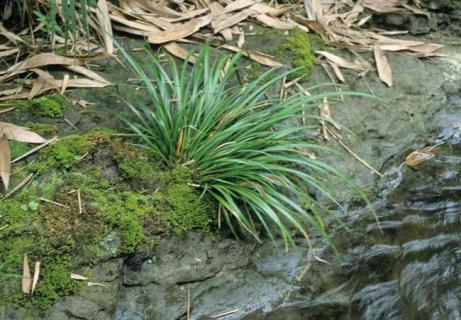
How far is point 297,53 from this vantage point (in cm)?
411

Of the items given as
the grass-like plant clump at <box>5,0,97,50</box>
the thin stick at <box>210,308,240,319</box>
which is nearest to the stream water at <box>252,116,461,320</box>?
the thin stick at <box>210,308,240,319</box>

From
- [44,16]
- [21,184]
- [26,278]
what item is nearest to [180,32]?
[44,16]

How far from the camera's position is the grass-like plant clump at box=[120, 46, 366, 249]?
3102 millimetres

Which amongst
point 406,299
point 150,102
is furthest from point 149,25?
point 406,299

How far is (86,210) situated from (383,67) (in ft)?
7.75

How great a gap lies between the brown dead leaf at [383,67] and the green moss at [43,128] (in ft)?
7.21

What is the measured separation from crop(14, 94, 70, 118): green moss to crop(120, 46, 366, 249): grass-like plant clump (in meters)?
0.41

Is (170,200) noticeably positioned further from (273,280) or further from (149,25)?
(149,25)

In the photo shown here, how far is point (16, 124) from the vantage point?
3.28 meters

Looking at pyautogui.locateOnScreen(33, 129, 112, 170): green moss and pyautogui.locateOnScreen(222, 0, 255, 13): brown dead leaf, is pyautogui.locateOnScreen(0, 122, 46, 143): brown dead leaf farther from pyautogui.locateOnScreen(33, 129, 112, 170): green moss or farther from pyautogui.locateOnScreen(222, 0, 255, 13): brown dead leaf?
pyautogui.locateOnScreen(222, 0, 255, 13): brown dead leaf

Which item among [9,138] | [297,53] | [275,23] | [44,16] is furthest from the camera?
[275,23]

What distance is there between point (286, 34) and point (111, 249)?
206 centimetres

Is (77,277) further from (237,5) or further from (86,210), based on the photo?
(237,5)

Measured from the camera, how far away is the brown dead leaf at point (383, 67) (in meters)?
4.26
